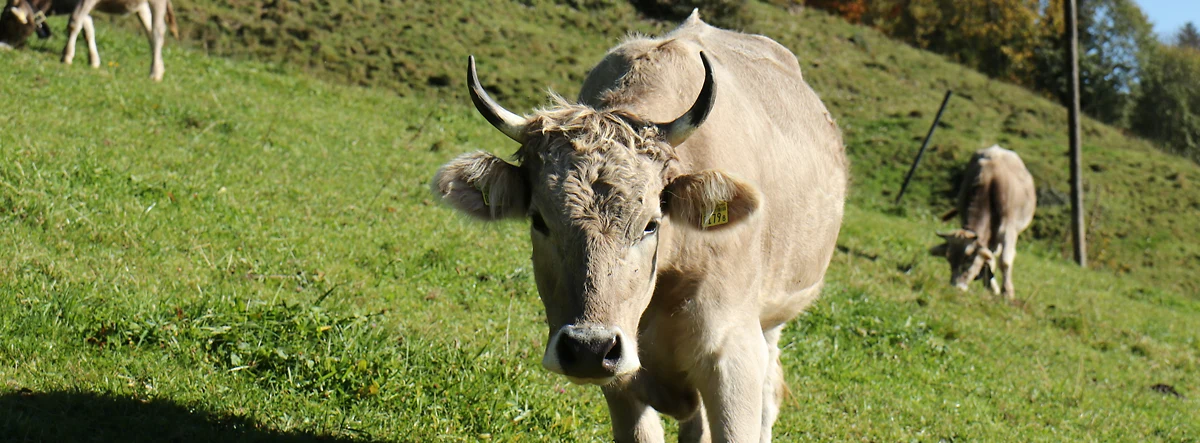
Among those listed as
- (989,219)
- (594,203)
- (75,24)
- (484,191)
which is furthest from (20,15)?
(989,219)

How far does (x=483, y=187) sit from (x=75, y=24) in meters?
12.9

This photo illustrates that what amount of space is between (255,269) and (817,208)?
408 cm

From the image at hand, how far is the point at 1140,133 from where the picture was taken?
51156mm

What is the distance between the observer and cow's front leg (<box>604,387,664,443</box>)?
5125 mm

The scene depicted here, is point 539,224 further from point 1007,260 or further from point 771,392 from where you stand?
point 1007,260

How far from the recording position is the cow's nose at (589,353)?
3859 mm

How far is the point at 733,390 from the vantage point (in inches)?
188

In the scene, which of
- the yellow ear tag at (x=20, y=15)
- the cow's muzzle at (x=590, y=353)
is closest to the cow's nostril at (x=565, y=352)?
the cow's muzzle at (x=590, y=353)

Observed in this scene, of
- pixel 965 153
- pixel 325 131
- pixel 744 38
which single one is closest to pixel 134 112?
pixel 325 131

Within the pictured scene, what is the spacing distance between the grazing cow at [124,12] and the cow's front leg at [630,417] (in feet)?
38.7

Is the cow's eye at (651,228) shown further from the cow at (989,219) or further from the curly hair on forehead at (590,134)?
the cow at (989,219)

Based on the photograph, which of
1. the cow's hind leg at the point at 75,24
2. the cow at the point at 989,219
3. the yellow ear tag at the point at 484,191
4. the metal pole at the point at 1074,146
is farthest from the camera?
the metal pole at the point at 1074,146

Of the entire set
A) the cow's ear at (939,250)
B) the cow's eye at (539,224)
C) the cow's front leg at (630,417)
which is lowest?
the cow's ear at (939,250)

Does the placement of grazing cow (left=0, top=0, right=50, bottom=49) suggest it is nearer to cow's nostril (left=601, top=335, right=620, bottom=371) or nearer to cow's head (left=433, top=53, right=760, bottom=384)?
cow's head (left=433, top=53, right=760, bottom=384)
